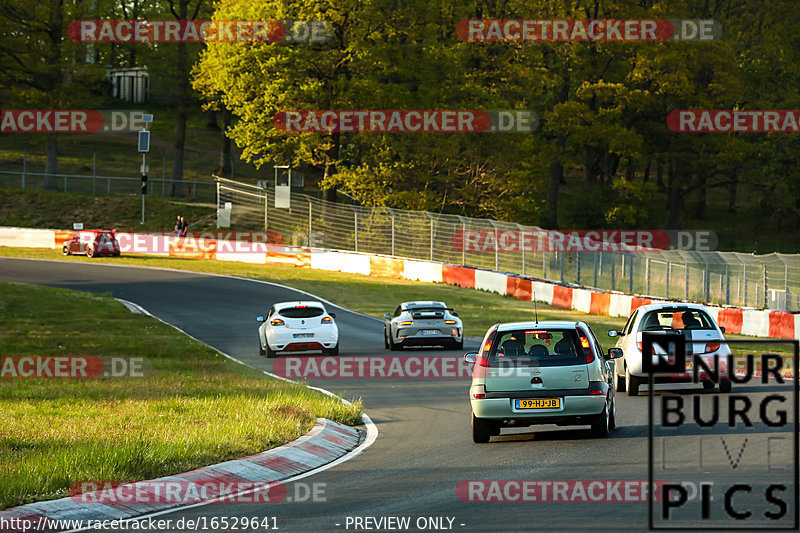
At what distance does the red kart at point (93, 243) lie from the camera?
5634 cm

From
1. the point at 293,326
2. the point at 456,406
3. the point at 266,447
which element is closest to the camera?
the point at 266,447

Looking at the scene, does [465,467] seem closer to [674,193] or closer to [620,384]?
[620,384]

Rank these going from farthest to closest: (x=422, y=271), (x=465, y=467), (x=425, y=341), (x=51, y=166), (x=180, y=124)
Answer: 1. (x=180, y=124)
2. (x=51, y=166)
3. (x=422, y=271)
4. (x=425, y=341)
5. (x=465, y=467)

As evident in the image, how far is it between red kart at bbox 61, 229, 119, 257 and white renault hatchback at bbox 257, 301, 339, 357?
99.8 feet

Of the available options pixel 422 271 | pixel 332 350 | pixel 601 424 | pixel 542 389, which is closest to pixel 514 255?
pixel 422 271

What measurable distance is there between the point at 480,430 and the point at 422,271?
118 ft

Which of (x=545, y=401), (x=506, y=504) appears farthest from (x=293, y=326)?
(x=506, y=504)

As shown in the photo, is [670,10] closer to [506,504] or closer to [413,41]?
[413,41]

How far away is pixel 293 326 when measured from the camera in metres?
27.9

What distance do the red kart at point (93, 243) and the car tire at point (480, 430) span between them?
45.1 meters

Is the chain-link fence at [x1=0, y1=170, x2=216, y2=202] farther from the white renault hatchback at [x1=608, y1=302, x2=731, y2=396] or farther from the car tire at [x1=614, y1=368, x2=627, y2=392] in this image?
the white renault hatchback at [x1=608, y1=302, x2=731, y2=396]

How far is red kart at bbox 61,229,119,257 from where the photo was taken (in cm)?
5634

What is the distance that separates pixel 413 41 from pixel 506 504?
53381mm

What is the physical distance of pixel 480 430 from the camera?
46.8ft
